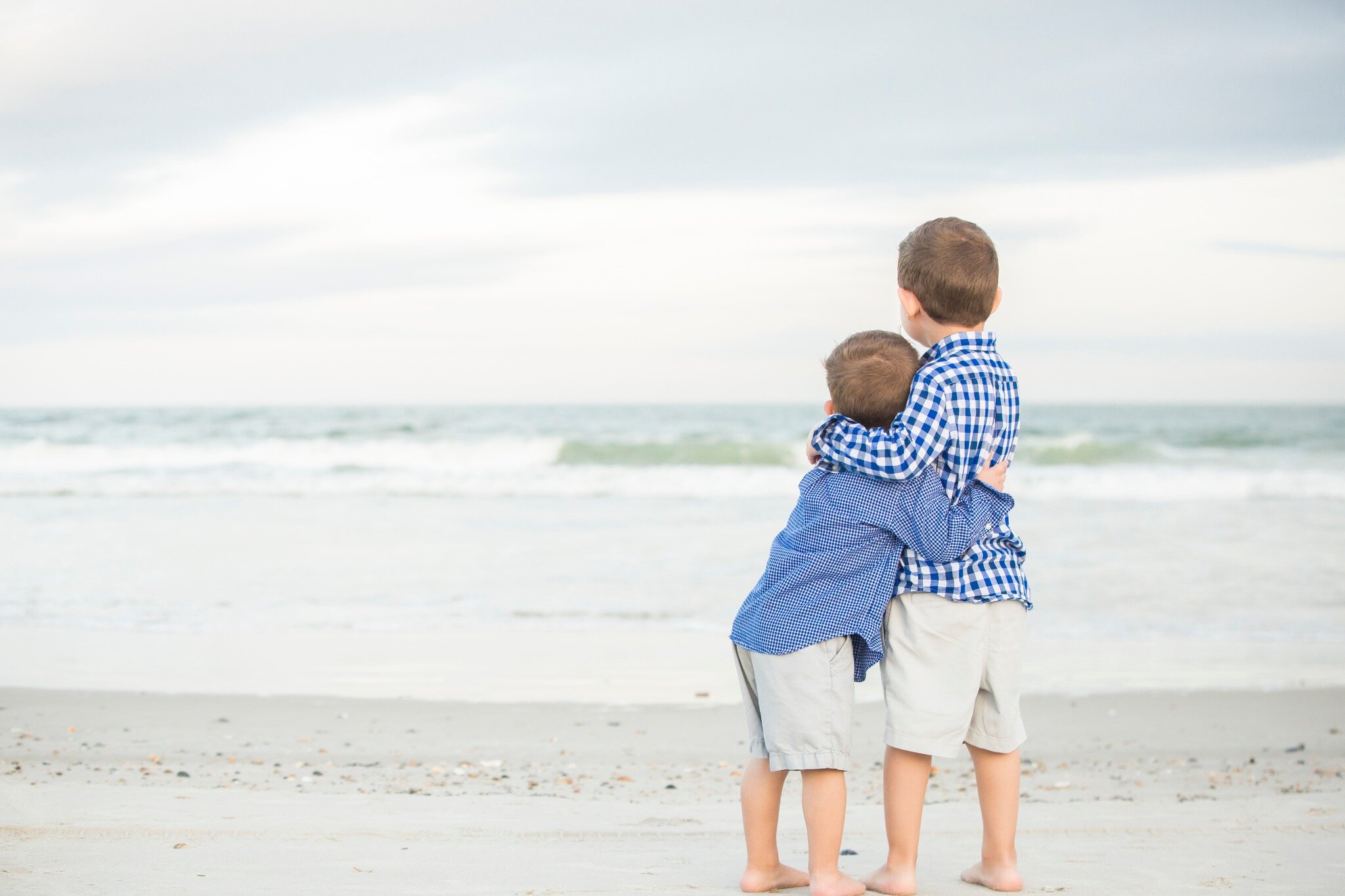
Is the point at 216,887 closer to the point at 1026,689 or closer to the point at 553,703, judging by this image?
the point at 553,703

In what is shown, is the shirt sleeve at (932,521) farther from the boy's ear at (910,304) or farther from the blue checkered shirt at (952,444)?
the boy's ear at (910,304)

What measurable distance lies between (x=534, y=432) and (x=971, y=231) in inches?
1103

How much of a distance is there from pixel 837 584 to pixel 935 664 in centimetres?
30

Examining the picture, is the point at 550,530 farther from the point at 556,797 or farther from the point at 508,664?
the point at 556,797

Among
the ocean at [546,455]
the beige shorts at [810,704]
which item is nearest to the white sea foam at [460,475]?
the ocean at [546,455]

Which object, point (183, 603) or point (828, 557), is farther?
point (183, 603)

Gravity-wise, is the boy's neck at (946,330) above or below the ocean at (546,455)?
above

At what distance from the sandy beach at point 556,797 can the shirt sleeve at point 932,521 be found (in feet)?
2.96

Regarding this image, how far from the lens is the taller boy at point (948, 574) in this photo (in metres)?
2.47

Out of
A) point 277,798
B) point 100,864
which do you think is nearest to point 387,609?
point 277,798

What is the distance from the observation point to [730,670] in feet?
20.3

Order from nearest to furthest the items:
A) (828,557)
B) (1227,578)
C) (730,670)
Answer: (828,557) < (730,670) < (1227,578)

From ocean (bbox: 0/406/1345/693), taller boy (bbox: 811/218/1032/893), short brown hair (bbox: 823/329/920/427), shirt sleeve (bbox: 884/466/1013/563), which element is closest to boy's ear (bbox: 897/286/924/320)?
taller boy (bbox: 811/218/1032/893)

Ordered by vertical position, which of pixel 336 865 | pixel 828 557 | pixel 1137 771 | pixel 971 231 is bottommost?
pixel 1137 771
